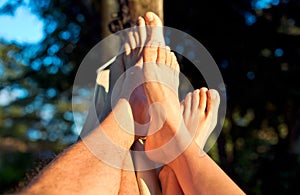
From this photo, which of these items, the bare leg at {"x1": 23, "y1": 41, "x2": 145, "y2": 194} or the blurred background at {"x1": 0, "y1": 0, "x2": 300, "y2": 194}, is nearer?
the bare leg at {"x1": 23, "y1": 41, "x2": 145, "y2": 194}

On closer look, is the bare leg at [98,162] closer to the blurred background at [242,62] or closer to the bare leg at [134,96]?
the bare leg at [134,96]

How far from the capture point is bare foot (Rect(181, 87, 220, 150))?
170cm

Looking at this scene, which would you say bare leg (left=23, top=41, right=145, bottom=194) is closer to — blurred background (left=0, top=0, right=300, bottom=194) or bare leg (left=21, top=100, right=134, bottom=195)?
bare leg (left=21, top=100, right=134, bottom=195)

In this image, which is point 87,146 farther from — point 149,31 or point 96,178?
point 149,31

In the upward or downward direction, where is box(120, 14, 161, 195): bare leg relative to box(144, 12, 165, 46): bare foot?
downward

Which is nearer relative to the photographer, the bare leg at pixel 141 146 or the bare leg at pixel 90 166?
the bare leg at pixel 90 166

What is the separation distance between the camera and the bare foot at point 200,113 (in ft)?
5.57

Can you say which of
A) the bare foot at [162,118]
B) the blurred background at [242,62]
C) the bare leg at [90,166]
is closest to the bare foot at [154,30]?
the bare foot at [162,118]

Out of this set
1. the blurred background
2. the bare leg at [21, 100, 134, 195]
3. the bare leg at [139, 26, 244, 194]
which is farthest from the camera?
the blurred background

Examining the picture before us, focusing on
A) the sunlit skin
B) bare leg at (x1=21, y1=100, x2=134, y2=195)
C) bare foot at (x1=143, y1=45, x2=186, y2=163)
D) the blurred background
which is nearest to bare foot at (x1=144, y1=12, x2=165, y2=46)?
the sunlit skin

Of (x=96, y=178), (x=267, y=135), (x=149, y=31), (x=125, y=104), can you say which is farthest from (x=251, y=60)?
(x=96, y=178)

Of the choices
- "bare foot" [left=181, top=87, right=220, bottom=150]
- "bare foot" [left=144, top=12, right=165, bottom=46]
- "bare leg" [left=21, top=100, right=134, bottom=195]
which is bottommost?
"bare leg" [left=21, top=100, right=134, bottom=195]

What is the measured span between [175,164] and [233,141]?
3.44m

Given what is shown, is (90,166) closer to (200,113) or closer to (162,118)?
(162,118)
